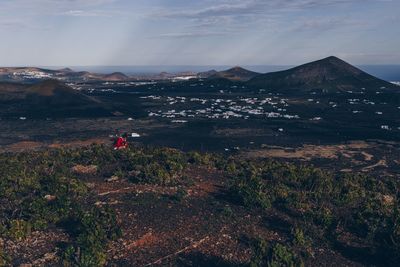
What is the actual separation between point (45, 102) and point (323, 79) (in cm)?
9387

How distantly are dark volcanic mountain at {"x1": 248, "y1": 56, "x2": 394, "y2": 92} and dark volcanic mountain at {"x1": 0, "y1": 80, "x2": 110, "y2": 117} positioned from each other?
72188 mm

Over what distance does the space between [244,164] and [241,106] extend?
236 feet

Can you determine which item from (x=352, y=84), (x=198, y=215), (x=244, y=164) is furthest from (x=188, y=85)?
(x=198, y=215)

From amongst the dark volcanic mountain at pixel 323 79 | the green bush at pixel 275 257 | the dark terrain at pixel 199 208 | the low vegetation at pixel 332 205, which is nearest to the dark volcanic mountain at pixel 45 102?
the dark terrain at pixel 199 208

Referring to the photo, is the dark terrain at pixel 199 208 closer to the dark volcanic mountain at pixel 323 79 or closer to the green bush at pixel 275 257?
the green bush at pixel 275 257

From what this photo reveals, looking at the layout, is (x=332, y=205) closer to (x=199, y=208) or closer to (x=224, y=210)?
(x=224, y=210)

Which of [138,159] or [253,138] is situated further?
[253,138]

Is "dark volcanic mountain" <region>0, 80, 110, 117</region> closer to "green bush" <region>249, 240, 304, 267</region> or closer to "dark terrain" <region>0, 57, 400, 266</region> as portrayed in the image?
"dark terrain" <region>0, 57, 400, 266</region>

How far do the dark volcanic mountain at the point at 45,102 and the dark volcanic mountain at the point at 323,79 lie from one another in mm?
72188

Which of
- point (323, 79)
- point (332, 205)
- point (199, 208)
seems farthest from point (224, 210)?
point (323, 79)

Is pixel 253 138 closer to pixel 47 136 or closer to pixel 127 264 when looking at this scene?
pixel 47 136

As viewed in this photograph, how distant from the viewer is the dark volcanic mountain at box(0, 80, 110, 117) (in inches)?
3767

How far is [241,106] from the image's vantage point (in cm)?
Result: 10738

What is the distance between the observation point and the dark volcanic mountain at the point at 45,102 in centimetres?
9569
